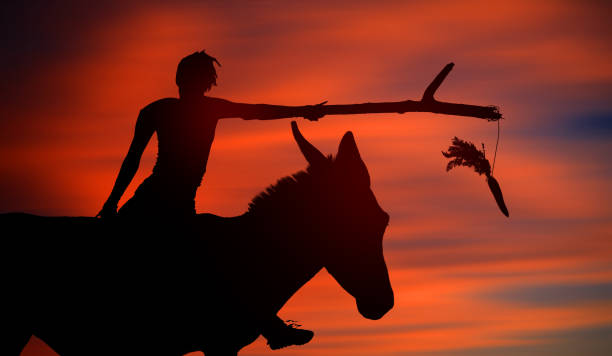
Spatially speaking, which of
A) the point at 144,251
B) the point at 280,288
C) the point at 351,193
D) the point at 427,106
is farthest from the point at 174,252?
the point at 427,106

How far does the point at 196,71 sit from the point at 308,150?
5.14 ft

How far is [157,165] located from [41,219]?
55.8 inches

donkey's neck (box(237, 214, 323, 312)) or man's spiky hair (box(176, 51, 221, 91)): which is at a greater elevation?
man's spiky hair (box(176, 51, 221, 91))

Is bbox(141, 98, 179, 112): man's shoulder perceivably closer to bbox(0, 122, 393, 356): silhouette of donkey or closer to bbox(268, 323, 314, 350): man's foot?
bbox(0, 122, 393, 356): silhouette of donkey

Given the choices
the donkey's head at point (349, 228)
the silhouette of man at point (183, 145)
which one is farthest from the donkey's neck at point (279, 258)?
the silhouette of man at point (183, 145)

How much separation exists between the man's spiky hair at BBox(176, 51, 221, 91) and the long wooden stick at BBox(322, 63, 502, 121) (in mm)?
1365

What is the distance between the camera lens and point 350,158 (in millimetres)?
14602

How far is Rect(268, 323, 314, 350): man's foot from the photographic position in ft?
46.3

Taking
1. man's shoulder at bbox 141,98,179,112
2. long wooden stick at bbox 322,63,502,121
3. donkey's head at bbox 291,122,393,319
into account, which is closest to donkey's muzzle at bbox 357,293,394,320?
donkey's head at bbox 291,122,393,319

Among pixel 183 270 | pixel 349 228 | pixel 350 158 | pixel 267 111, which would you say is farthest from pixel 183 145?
pixel 349 228

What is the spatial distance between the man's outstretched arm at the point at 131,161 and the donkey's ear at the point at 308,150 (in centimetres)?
160

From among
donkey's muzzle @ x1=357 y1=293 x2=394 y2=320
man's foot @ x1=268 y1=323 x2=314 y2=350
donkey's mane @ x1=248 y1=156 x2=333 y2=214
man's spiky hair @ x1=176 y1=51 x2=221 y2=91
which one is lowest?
man's foot @ x1=268 y1=323 x2=314 y2=350

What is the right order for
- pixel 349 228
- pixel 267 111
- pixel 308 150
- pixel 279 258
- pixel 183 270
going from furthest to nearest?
pixel 267 111 < pixel 349 228 < pixel 308 150 < pixel 279 258 < pixel 183 270

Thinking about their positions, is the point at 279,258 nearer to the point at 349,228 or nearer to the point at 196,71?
the point at 349,228
